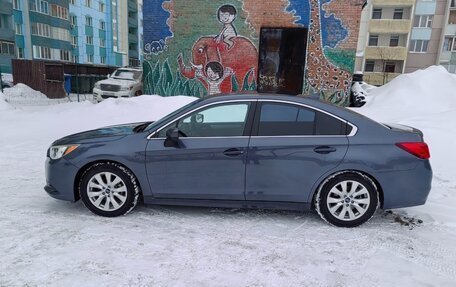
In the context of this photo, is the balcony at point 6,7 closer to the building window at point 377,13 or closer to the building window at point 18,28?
the building window at point 18,28

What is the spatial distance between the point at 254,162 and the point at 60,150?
236 centimetres

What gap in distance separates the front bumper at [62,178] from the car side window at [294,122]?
7.56 feet

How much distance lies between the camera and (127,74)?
55.0 feet

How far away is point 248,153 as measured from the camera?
3883mm

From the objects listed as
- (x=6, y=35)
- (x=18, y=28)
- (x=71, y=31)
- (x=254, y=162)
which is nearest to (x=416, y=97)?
(x=254, y=162)

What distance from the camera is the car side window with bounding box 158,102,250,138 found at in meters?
4.04

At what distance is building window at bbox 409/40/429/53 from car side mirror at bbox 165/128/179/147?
149 ft

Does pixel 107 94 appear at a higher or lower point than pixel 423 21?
lower

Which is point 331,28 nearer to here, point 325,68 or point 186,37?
point 325,68

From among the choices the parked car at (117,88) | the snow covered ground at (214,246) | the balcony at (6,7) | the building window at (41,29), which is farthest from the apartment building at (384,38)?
the snow covered ground at (214,246)

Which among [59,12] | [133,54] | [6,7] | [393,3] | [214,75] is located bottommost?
[214,75]

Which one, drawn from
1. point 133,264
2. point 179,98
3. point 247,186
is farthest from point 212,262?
point 179,98

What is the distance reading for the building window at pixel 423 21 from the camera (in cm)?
4081

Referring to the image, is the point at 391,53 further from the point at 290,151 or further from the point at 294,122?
the point at 290,151
